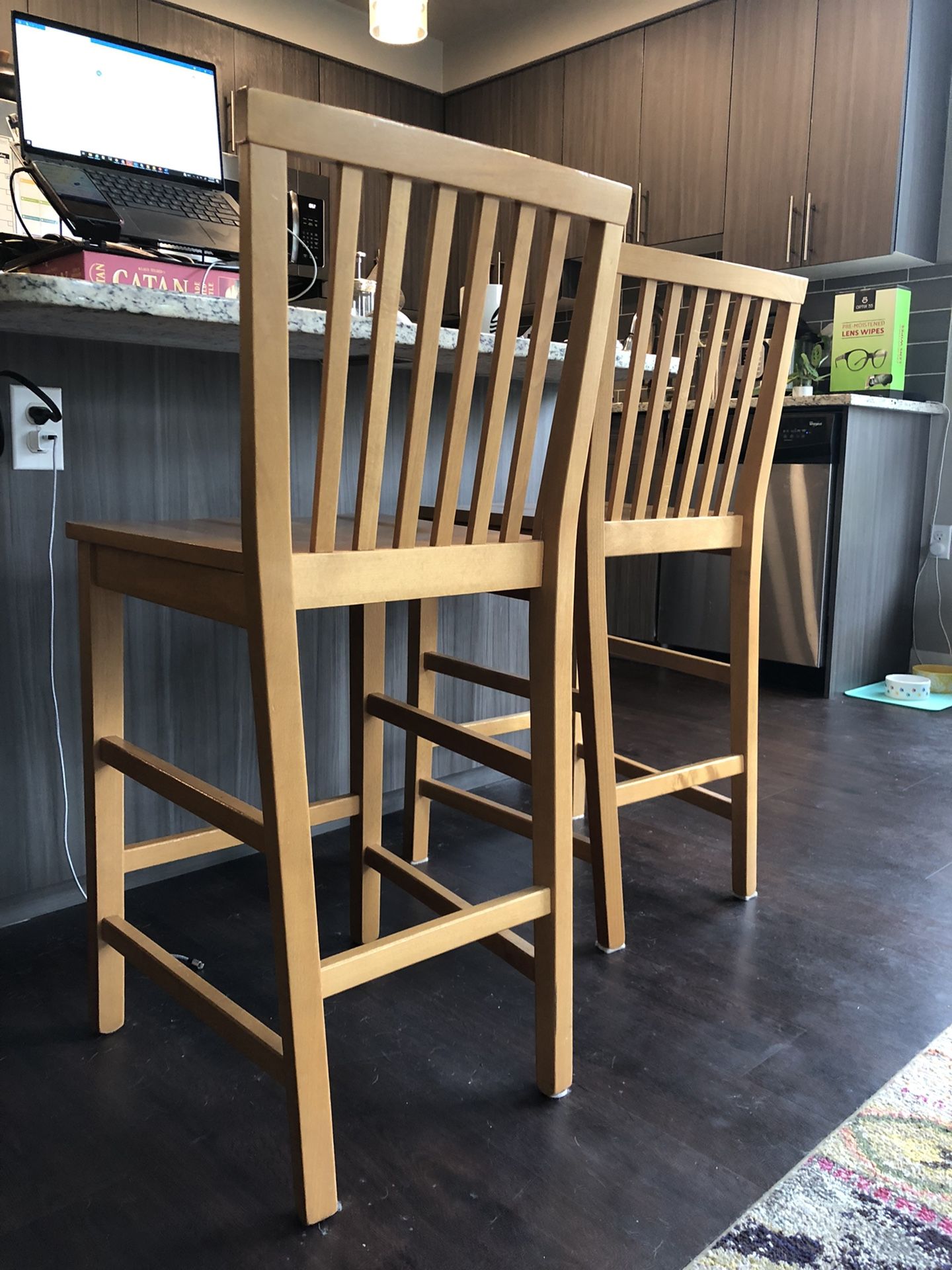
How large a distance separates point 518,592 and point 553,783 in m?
0.23

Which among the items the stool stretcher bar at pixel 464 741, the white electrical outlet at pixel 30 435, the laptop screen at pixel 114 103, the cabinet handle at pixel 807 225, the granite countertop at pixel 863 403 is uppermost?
the cabinet handle at pixel 807 225

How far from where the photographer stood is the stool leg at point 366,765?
1.41 m

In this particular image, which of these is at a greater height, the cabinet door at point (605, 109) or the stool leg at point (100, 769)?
the cabinet door at point (605, 109)

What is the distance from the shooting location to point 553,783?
1053 millimetres

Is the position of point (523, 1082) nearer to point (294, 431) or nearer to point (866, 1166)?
point (866, 1166)

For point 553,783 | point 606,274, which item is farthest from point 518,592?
point 606,274

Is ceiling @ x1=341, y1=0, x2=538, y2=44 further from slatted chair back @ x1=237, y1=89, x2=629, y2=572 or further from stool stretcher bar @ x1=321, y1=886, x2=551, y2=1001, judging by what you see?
stool stretcher bar @ x1=321, y1=886, x2=551, y2=1001

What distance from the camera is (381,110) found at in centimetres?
438

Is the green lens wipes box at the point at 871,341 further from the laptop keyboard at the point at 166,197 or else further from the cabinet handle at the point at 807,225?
the laptop keyboard at the point at 166,197

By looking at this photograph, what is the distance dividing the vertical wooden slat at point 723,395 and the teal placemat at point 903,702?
1.74 meters

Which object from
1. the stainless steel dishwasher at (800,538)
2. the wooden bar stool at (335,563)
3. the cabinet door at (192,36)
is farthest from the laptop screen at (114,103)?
the cabinet door at (192,36)

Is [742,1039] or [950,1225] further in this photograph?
[742,1039]

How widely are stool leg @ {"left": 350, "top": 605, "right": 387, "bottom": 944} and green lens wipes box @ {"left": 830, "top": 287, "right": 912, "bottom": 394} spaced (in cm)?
237

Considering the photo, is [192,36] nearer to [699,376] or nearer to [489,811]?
[699,376]
